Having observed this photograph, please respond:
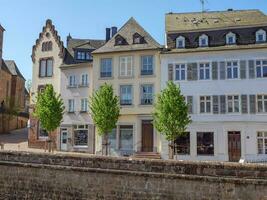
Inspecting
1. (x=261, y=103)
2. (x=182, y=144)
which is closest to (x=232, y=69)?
(x=261, y=103)

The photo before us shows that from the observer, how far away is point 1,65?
5744 centimetres

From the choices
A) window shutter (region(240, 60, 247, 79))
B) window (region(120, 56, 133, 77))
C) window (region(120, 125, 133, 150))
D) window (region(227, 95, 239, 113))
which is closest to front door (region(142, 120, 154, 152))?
window (region(120, 125, 133, 150))

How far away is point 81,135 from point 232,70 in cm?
1528

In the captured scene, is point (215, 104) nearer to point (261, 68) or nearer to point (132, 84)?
point (261, 68)

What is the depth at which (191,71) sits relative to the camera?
3538 cm

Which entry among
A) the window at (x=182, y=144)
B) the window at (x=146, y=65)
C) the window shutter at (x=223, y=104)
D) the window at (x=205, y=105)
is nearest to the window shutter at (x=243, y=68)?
the window shutter at (x=223, y=104)

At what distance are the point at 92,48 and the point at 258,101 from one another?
19.7 meters

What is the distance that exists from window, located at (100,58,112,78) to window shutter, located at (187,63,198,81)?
24.7ft

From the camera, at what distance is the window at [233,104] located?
34.1 m

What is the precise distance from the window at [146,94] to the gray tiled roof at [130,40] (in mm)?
3612

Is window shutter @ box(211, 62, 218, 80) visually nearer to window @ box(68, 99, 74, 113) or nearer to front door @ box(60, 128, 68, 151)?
window @ box(68, 99, 74, 113)

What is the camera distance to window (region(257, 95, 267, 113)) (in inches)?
1325

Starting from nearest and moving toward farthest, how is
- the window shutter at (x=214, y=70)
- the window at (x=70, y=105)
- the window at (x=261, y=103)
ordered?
1. the window at (x=261, y=103)
2. the window shutter at (x=214, y=70)
3. the window at (x=70, y=105)

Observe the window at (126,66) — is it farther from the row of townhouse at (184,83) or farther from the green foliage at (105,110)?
the green foliage at (105,110)
